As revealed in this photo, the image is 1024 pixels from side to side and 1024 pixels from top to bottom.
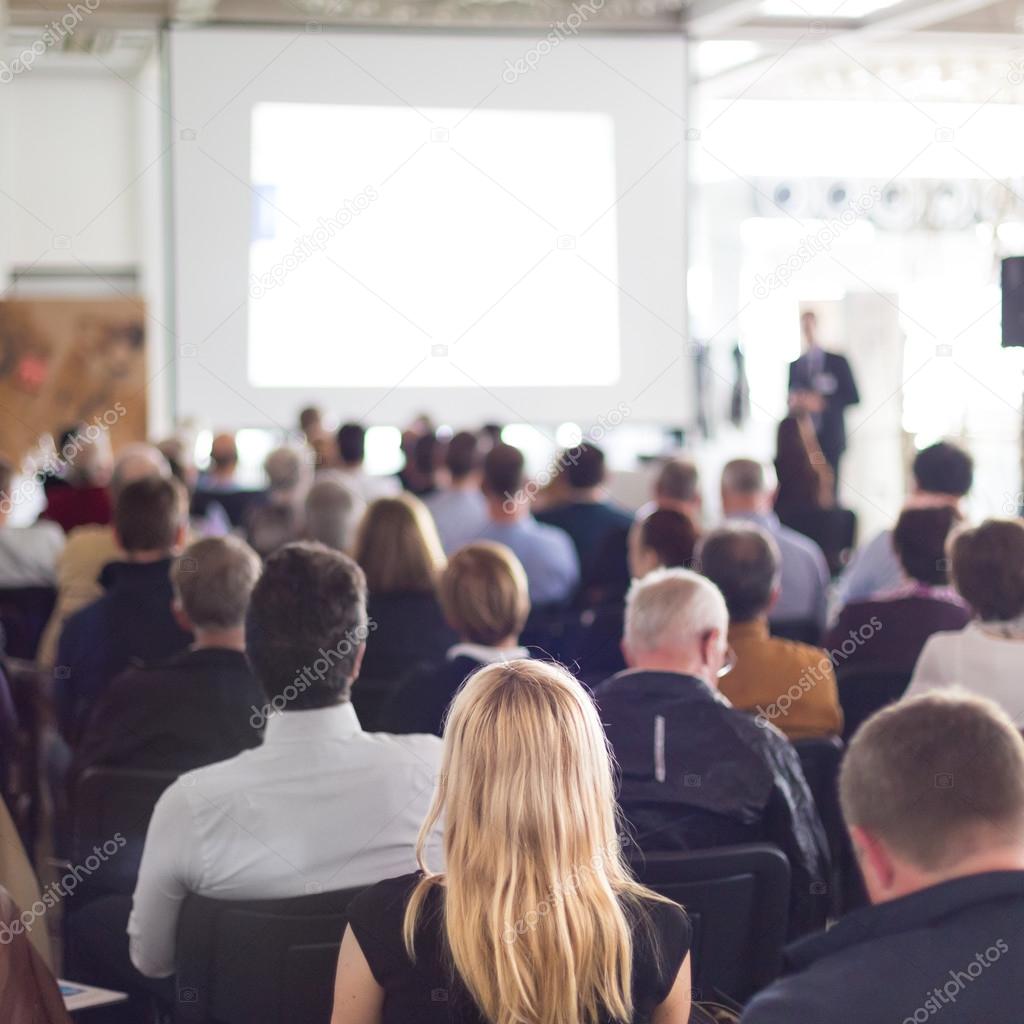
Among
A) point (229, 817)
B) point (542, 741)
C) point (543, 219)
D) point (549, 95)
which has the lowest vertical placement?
point (229, 817)

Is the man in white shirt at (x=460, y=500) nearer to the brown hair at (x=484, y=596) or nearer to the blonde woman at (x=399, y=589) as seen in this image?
the blonde woman at (x=399, y=589)

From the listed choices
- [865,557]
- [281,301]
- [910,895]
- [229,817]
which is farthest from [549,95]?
[910,895]

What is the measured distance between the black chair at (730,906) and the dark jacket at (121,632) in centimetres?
199

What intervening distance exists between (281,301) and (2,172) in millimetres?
4723

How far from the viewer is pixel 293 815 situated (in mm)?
2033

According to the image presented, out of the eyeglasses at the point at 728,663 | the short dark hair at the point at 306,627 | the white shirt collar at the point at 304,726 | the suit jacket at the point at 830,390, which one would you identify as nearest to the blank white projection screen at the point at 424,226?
the suit jacket at the point at 830,390

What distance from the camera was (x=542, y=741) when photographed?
56.7 inches

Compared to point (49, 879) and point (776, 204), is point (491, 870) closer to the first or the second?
point (49, 879)

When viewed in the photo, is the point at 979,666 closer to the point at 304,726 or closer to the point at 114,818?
the point at 304,726

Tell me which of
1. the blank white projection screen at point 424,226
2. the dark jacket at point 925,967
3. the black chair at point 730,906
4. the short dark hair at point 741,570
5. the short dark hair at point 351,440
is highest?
the blank white projection screen at point 424,226

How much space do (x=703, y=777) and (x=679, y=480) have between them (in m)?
2.73

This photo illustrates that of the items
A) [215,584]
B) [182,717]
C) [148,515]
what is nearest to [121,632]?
[148,515]

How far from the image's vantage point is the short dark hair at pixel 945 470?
4340 mm

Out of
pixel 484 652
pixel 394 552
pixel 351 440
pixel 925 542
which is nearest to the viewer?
pixel 484 652
